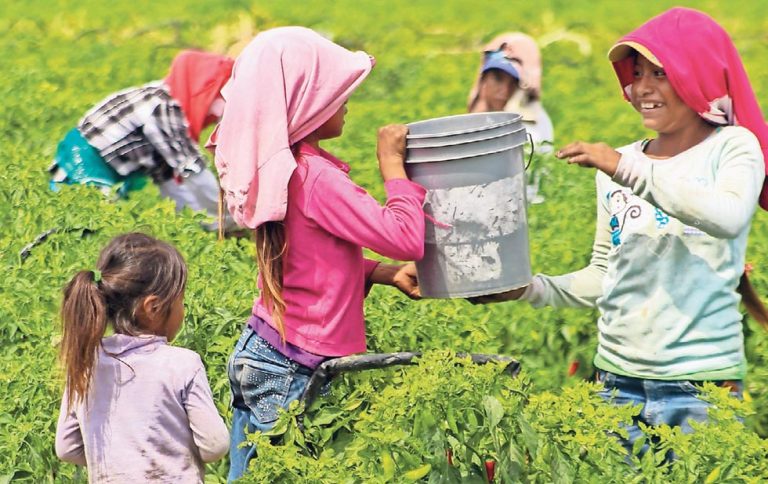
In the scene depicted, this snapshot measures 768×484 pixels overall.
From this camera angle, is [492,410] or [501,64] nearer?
[492,410]

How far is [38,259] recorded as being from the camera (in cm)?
541

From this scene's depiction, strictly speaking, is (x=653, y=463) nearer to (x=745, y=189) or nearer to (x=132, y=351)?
(x=745, y=189)

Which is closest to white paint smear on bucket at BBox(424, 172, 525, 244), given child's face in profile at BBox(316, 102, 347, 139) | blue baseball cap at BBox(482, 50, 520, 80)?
child's face in profile at BBox(316, 102, 347, 139)

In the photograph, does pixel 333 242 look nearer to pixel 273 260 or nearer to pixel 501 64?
pixel 273 260

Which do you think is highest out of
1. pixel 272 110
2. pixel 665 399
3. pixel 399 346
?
pixel 272 110

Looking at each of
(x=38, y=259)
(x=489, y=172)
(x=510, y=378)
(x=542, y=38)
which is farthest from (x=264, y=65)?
(x=542, y=38)

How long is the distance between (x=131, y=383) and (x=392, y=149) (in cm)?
87

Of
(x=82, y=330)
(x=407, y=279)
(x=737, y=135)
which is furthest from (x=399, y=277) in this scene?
(x=737, y=135)

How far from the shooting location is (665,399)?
3.98 meters

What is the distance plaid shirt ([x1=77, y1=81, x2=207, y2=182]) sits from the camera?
22.4 feet

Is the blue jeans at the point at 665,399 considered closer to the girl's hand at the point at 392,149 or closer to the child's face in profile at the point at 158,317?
the girl's hand at the point at 392,149

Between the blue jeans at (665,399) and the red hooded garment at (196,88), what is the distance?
165 inches

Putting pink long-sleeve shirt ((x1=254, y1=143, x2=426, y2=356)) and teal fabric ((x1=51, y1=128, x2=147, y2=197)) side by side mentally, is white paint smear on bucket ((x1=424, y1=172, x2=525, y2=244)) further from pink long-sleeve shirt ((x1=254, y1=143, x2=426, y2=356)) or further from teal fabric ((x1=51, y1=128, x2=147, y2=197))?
teal fabric ((x1=51, y1=128, x2=147, y2=197))

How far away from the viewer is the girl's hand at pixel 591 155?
358cm
